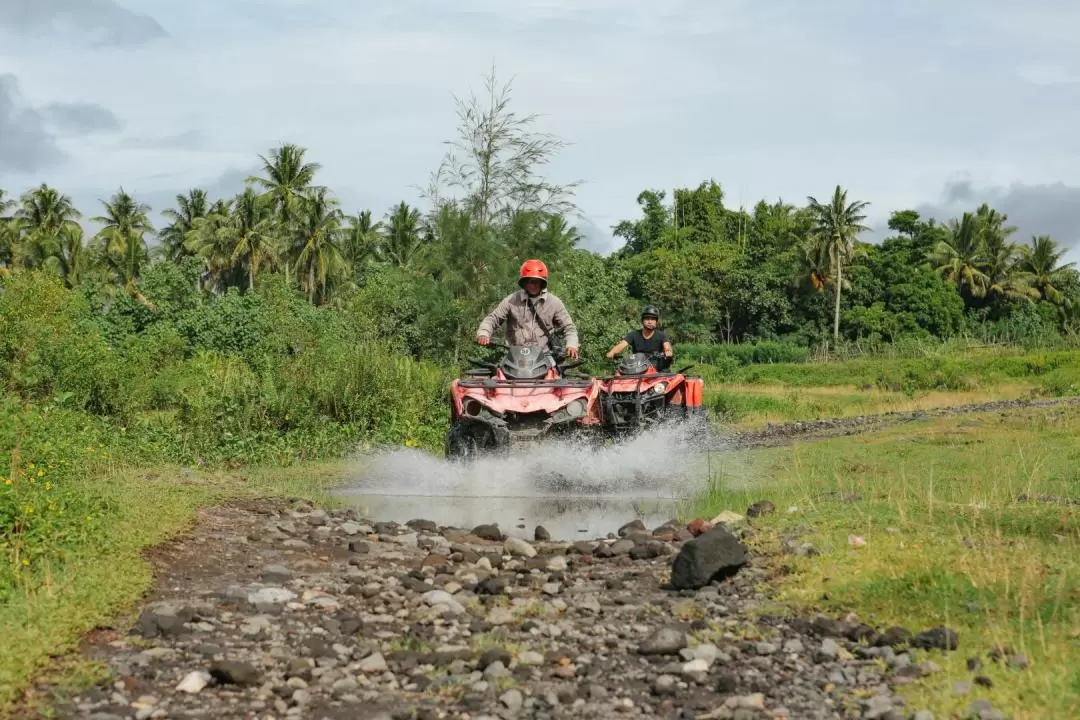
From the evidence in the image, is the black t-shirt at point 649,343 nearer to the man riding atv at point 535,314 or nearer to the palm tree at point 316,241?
the man riding atv at point 535,314

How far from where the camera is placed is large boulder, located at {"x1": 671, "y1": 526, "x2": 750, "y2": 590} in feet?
24.9

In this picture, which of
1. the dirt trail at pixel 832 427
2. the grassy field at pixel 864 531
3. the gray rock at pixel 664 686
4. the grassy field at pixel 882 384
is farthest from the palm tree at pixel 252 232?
the gray rock at pixel 664 686

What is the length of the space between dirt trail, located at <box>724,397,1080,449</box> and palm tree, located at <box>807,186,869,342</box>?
39.6 metres

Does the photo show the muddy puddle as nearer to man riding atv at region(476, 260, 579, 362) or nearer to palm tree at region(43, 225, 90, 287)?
man riding atv at region(476, 260, 579, 362)

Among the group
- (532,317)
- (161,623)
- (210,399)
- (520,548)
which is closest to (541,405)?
(532,317)

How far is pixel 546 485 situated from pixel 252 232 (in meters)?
50.4

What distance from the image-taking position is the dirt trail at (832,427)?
21.3 metres

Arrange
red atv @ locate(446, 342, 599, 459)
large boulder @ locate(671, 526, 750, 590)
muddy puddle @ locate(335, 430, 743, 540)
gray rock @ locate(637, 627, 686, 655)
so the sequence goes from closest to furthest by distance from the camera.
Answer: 1. gray rock @ locate(637, 627, 686, 655)
2. large boulder @ locate(671, 526, 750, 590)
3. muddy puddle @ locate(335, 430, 743, 540)
4. red atv @ locate(446, 342, 599, 459)

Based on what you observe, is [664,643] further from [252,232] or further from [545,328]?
[252,232]

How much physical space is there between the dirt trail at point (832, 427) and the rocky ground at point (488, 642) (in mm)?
12031

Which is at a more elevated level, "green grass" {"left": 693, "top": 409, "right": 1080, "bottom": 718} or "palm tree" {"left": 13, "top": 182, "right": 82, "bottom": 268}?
"palm tree" {"left": 13, "top": 182, "right": 82, "bottom": 268}

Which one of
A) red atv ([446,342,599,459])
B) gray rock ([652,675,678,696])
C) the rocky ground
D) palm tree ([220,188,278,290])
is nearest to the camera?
the rocky ground

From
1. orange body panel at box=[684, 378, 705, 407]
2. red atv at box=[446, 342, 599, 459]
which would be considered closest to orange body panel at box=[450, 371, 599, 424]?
red atv at box=[446, 342, 599, 459]

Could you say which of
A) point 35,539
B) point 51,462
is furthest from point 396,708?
point 51,462
